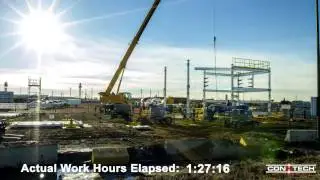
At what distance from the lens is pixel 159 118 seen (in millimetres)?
38812

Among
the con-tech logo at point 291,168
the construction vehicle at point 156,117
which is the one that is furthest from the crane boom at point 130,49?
the con-tech logo at point 291,168

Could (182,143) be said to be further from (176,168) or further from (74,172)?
(74,172)

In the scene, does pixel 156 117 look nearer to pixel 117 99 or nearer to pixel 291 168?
pixel 117 99

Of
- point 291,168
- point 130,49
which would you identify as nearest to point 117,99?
point 130,49

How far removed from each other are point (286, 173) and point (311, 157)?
3.46m

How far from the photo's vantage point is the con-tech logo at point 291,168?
523 inches

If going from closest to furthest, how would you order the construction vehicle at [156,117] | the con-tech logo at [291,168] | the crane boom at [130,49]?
the con-tech logo at [291,168]
the construction vehicle at [156,117]
the crane boom at [130,49]

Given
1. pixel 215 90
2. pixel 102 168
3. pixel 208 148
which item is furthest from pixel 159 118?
pixel 102 168

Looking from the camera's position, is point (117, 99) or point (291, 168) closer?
point (291, 168)

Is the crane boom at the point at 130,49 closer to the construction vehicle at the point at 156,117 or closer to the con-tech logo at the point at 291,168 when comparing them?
the construction vehicle at the point at 156,117

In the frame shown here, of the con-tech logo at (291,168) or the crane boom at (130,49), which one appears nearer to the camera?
the con-tech logo at (291,168)

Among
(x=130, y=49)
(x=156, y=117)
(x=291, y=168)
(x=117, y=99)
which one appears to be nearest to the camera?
(x=291, y=168)

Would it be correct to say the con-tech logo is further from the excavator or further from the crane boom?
the excavator

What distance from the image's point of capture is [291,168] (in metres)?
13.7
